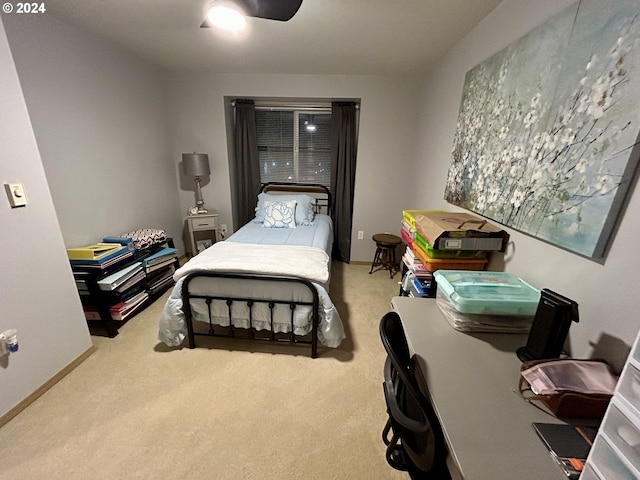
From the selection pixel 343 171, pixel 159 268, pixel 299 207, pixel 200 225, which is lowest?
pixel 159 268

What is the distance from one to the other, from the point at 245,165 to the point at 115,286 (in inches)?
81.7

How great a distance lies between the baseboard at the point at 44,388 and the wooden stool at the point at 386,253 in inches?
110

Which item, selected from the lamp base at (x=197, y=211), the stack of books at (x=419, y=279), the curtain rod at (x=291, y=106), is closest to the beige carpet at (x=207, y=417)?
the stack of books at (x=419, y=279)

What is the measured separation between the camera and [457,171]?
188 cm

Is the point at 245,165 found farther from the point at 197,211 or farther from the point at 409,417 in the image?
the point at 409,417

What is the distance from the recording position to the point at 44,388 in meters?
1.52

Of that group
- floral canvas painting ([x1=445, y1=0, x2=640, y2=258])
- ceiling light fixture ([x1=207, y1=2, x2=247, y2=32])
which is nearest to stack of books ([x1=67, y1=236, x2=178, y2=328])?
ceiling light fixture ([x1=207, y1=2, x2=247, y2=32])

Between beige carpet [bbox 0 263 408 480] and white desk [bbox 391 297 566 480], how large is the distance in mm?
720

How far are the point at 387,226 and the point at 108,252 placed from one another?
2.98m

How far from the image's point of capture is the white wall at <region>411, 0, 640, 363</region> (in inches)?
30.4

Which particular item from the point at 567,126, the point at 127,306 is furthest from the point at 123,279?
the point at 567,126

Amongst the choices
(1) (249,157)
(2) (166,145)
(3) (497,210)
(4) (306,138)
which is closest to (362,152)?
(4) (306,138)

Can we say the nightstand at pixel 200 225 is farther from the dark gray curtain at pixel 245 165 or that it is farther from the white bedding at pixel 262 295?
the white bedding at pixel 262 295

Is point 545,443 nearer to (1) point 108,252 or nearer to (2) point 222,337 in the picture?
(2) point 222,337
